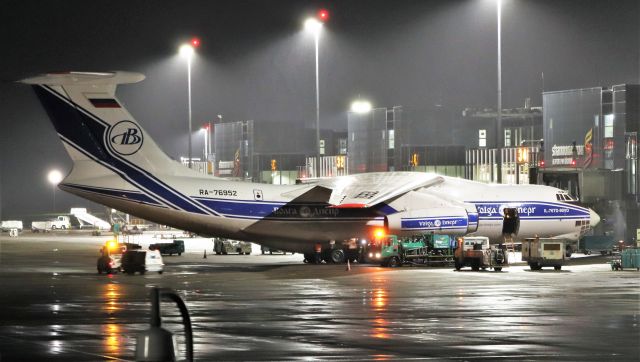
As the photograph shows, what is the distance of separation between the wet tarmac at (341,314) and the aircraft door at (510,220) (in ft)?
17.9

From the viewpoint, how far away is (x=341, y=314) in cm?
2427

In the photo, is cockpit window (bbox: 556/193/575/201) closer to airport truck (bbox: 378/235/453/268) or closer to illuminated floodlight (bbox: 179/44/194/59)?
airport truck (bbox: 378/235/453/268)

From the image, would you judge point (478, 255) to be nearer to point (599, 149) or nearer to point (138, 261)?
point (138, 261)

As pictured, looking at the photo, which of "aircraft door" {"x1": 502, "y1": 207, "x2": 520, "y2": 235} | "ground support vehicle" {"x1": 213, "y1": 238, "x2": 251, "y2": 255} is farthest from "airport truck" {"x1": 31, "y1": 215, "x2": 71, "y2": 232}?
"aircraft door" {"x1": 502, "y1": 207, "x2": 520, "y2": 235}

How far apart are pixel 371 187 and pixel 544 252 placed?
7.87m

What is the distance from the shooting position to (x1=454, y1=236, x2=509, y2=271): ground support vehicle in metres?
42.6

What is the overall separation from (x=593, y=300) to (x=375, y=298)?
19.6ft

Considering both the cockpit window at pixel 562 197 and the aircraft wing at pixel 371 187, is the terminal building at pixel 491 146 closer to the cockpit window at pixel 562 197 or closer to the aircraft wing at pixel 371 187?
the cockpit window at pixel 562 197

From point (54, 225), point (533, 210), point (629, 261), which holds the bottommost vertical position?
point (629, 261)

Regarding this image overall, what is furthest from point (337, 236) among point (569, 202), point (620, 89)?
point (620, 89)

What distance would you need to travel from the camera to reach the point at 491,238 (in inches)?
1932

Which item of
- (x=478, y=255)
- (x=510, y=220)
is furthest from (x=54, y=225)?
(x=478, y=255)

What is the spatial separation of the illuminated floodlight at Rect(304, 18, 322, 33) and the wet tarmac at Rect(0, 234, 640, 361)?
2145 centimetres

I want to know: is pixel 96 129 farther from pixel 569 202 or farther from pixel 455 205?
pixel 569 202
